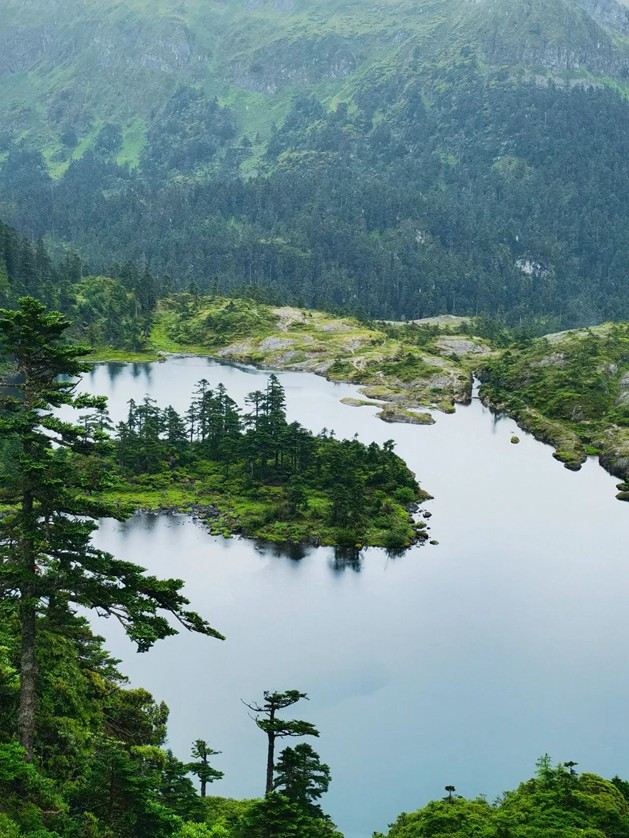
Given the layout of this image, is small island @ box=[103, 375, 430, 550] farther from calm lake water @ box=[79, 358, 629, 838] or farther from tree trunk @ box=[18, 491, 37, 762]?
tree trunk @ box=[18, 491, 37, 762]

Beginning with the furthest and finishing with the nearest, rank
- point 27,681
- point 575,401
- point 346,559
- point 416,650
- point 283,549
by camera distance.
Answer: point 575,401 < point 283,549 < point 346,559 < point 416,650 < point 27,681

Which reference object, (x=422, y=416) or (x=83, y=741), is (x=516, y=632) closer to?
(x=83, y=741)

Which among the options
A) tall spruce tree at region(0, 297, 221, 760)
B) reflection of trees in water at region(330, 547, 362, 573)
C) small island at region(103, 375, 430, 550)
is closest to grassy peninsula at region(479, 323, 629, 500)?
small island at region(103, 375, 430, 550)

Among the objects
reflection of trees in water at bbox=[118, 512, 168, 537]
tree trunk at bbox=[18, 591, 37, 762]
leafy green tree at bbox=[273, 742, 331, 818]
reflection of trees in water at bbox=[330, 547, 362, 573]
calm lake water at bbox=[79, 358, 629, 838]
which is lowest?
calm lake water at bbox=[79, 358, 629, 838]

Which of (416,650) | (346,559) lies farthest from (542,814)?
(346,559)

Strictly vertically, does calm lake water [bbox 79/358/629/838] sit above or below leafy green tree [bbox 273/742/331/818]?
below

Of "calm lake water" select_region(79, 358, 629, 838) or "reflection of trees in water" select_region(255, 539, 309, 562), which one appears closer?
"calm lake water" select_region(79, 358, 629, 838)

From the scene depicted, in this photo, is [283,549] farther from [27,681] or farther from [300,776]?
[27,681]
